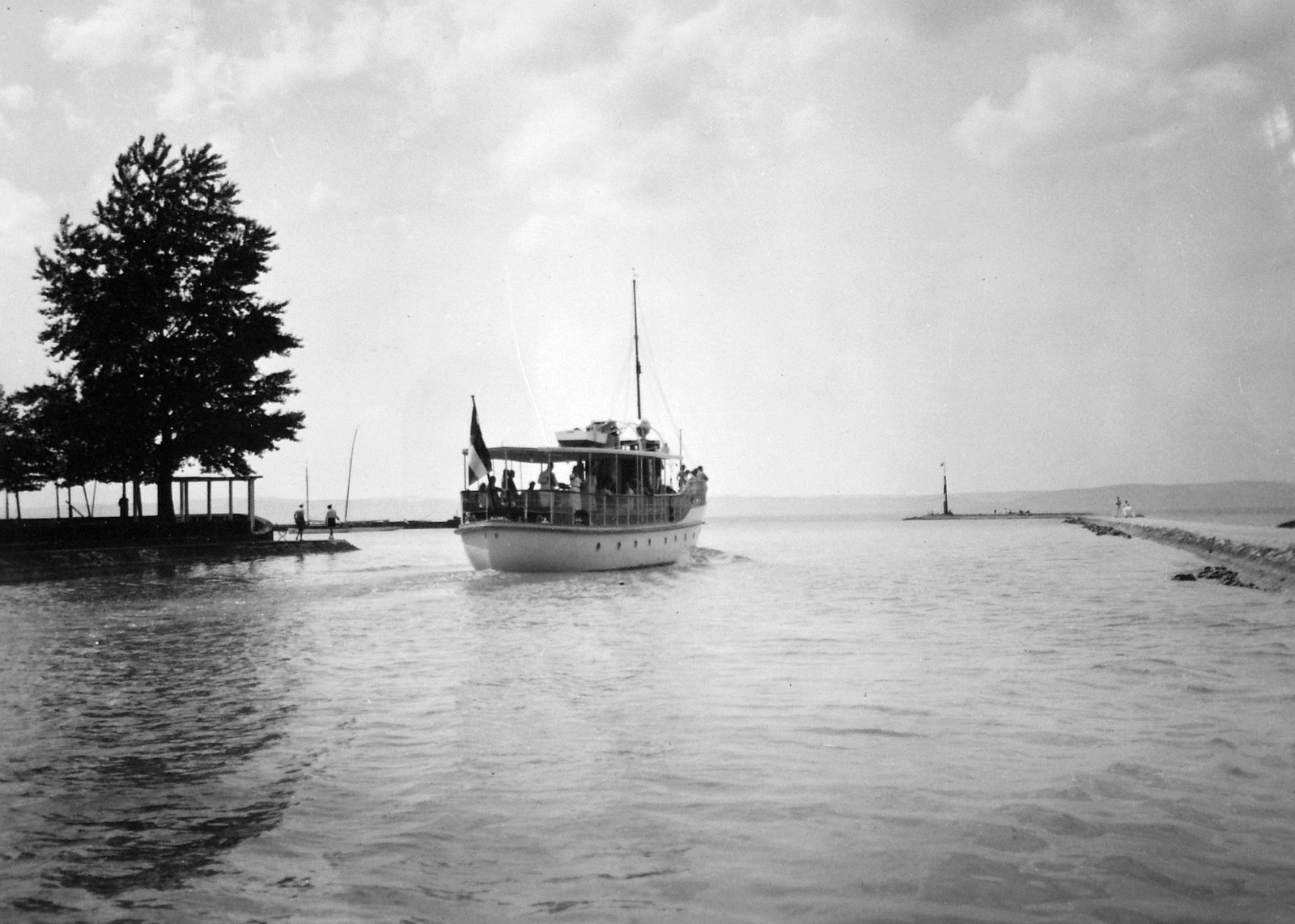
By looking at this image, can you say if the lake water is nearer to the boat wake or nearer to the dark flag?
the dark flag

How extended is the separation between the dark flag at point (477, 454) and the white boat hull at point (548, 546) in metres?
1.63

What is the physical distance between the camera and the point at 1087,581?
25672 mm

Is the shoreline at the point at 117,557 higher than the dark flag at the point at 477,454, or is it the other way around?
the dark flag at the point at 477,454

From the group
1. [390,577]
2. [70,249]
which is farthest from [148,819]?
[70,249]

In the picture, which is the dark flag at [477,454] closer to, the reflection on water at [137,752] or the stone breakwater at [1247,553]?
the reflection on water at [137,752]

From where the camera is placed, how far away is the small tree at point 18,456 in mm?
37094

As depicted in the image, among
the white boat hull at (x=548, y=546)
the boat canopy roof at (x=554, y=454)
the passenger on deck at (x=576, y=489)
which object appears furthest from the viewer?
the boat canopy roof at (x=554, y=454)

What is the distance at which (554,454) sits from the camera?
3147 centimetres

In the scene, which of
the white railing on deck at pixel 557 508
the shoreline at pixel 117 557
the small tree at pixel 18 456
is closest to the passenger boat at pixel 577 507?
the white railing on deck at pixel 557 508

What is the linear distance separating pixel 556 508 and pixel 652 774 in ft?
74.0

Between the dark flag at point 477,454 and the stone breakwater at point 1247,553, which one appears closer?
the stone breakwater at point 1247,553

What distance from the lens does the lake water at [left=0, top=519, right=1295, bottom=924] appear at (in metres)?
4.38

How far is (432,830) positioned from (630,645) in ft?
28.1

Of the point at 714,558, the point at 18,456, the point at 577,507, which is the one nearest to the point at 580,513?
the point at 577,507
